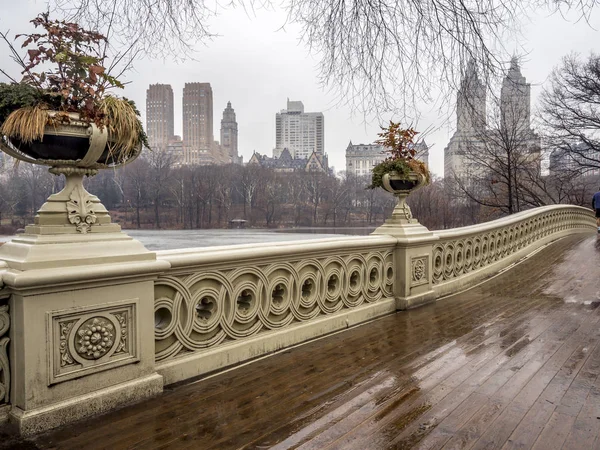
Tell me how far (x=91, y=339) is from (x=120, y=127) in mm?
1271

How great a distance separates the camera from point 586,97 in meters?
24.5

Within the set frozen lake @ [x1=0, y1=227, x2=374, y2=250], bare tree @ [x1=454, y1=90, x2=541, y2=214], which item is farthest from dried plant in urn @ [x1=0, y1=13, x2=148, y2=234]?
bare tree @ [x1=454, y1=90, x2=541, y2=214]

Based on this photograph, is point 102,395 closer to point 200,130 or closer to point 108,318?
point 108,318

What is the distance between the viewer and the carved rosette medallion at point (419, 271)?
224 inches

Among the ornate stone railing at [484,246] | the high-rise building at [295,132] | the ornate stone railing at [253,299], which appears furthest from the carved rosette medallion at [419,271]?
the high-rise building at [295,132]

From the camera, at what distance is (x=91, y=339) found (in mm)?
2648

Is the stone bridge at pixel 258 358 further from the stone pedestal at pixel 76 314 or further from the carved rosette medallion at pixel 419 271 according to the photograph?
the carved rosette medallion at pixel 419 271

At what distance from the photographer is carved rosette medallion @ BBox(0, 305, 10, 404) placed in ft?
8.05

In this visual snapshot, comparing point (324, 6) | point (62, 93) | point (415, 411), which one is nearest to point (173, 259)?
point (62, 93)

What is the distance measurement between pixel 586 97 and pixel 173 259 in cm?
2775

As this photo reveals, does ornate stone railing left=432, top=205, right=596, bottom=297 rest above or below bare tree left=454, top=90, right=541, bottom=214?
below

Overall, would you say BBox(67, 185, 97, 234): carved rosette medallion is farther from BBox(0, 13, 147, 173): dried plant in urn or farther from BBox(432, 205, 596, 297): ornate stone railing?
BBox(432, 205, 596, 297): ornate stone railing

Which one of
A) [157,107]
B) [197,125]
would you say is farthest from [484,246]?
[197,125]

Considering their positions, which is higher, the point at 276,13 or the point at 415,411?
the point at 276,13
